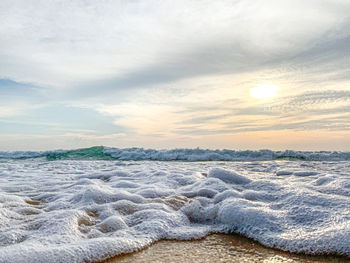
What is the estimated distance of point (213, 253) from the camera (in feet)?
8.05

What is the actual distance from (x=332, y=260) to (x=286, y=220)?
2.71 feet

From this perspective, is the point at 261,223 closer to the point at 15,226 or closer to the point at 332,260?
the point at 332,260

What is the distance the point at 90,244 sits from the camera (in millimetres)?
2527

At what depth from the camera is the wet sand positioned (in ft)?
7.61

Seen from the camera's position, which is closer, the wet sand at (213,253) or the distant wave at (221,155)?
the wet sand at (213,253)

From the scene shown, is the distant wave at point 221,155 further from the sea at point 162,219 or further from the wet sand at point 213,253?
the wet sand at point 213,253

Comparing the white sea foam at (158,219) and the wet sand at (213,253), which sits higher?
the white sea foam at (158,219)

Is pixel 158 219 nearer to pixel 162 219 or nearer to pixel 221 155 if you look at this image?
pixel 162 219

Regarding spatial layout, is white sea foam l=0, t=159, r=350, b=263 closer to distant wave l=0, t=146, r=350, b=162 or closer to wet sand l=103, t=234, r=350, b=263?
wet sand l=103, t=234, r=350, b=263

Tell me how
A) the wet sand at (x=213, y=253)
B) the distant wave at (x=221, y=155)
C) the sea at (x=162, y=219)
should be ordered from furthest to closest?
the distant wave at (x=221, y=155)
the sea at (x=162, y=219)
the wet sand at (x=213, y=253)

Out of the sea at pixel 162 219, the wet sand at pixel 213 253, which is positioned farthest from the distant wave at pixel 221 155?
the wet sand at pixel 213 253

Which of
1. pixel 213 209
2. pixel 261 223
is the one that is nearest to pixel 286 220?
pixel 261 223

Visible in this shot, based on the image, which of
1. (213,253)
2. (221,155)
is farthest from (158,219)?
(221,155)

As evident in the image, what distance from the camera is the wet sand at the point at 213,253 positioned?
2.32 m
